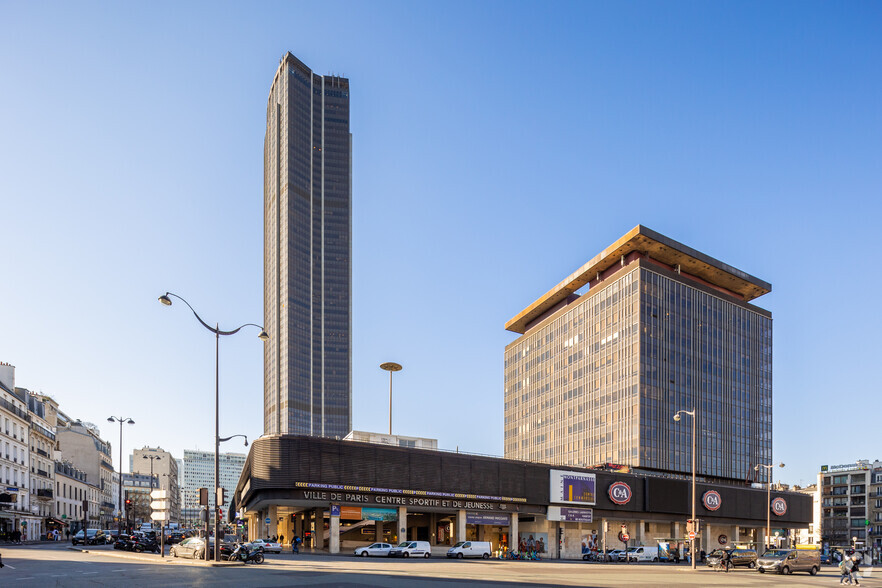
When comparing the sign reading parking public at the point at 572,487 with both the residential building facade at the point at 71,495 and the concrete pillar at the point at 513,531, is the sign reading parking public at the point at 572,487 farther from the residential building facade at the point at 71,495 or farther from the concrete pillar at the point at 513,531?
the residential building facade at the point at 71,495

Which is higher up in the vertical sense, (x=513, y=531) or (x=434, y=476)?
(x=434, y=476)

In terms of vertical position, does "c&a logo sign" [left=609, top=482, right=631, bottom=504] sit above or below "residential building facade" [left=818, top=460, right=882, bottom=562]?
above

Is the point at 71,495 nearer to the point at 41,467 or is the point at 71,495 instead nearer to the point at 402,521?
the point at 41,467

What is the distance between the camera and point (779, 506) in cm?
9256

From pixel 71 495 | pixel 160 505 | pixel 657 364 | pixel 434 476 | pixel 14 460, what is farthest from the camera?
pixel 657 364

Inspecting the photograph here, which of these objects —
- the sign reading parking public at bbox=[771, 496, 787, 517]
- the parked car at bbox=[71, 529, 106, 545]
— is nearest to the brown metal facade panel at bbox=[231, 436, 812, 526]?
the sign reading parking public at bbox=[771, 496, 787, 517]

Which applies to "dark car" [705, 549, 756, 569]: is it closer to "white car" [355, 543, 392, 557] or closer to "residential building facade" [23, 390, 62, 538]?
"white car" [355, 543, 392, 557]

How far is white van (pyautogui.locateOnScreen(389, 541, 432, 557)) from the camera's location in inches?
2109

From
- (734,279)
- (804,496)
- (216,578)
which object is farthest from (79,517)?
(734,279)

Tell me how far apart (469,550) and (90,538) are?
122 feet

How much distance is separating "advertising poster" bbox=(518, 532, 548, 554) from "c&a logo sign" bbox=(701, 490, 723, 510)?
24418mm

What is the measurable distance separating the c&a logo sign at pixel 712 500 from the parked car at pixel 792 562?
3577 cm

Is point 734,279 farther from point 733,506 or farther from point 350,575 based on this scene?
point 350,575

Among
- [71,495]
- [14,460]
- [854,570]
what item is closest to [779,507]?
[854,570]
